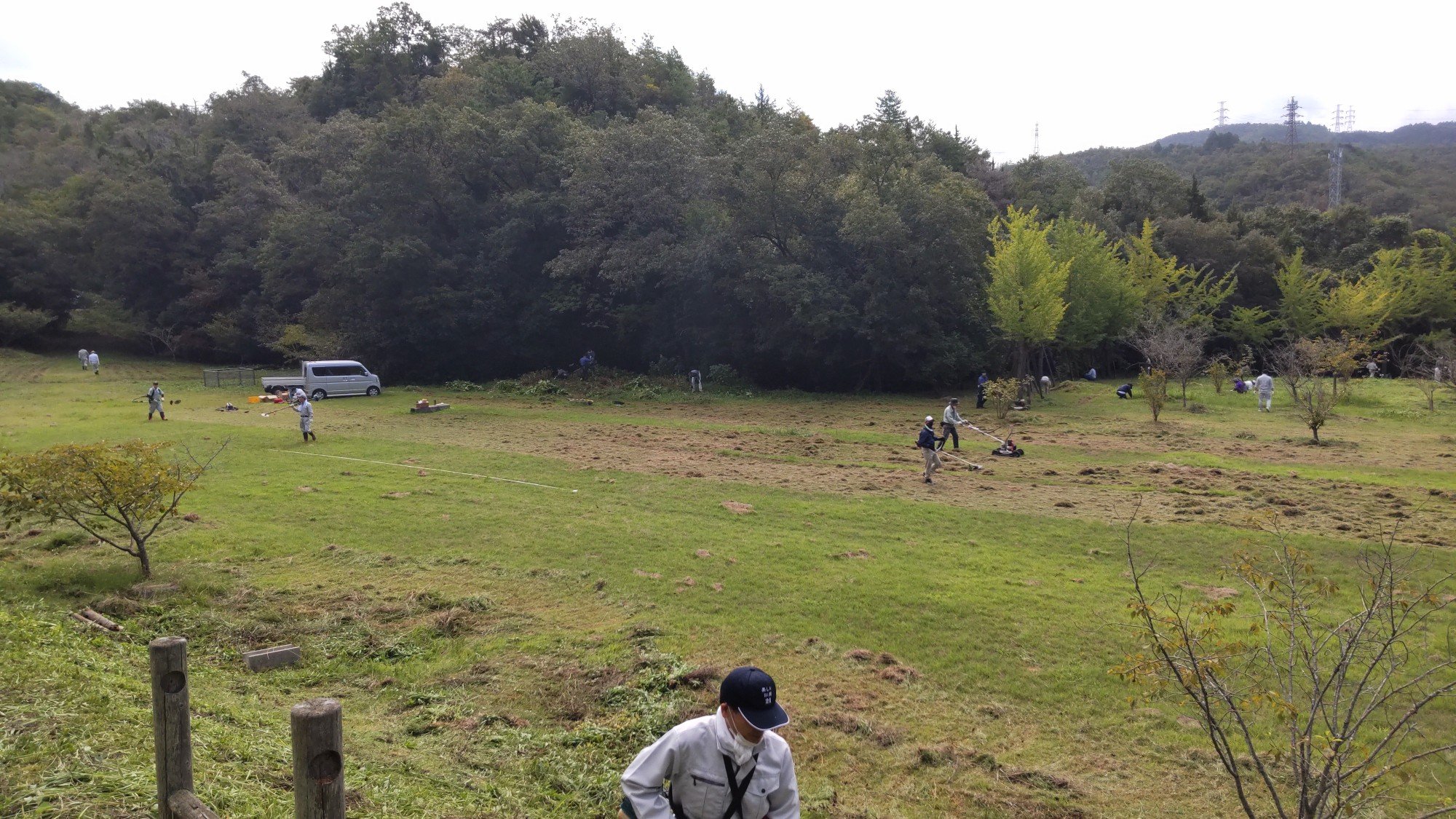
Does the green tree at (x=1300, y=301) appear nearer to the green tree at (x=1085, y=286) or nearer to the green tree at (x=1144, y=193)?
→ the green tree at (x=1144, y=193)

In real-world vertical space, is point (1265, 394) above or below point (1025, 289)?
below

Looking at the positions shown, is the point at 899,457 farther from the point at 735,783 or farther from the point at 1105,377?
the point at 1105,377

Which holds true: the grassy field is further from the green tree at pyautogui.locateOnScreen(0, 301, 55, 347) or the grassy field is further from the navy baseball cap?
the green tree at pyautogui.locateOnScreen(0, 301, 55, 347)

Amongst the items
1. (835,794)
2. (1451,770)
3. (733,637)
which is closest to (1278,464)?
(1451,770)

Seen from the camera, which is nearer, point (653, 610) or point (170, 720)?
point (170, 720)

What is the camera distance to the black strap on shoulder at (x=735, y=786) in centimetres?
369

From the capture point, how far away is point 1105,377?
47438 mm

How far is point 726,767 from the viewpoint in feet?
12.1

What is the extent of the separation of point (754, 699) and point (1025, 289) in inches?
1294

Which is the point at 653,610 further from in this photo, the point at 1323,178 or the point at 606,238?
the point at 1323,178

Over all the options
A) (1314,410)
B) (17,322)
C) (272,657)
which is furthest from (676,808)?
(17,322)

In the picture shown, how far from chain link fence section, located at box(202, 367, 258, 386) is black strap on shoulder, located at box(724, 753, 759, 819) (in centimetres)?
4435

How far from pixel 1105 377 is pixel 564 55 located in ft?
121

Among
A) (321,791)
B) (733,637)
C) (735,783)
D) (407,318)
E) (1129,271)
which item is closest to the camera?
(321,791)
